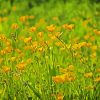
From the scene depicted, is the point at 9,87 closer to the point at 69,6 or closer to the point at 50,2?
the point at 69,6

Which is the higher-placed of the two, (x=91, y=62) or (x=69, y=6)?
(x=69, y=6)

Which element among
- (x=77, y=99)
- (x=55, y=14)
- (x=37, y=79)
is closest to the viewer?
(x=77, y=99)

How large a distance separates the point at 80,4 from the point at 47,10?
0.60 m

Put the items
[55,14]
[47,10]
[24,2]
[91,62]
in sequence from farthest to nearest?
[24,2], [47,10], [55,14], [91,62]

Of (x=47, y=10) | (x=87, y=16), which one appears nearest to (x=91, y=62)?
(x=87, y=16)

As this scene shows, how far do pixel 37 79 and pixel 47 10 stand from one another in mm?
3924

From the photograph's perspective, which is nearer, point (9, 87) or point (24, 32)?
point (9, 87)

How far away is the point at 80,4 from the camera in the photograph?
6902 millimetres

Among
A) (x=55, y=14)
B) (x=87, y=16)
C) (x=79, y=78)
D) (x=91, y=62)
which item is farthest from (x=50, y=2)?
(x=79, y=78)

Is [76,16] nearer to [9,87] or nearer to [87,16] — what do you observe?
[87,16]

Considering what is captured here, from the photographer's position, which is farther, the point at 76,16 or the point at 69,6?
the point at 69,6

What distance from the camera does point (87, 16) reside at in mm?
5844

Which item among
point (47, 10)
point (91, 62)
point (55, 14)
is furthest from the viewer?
point (47, 10)

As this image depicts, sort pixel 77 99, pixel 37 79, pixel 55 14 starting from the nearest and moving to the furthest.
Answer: pixel 77 99 < pixel 37 79 < pixel 55 14
